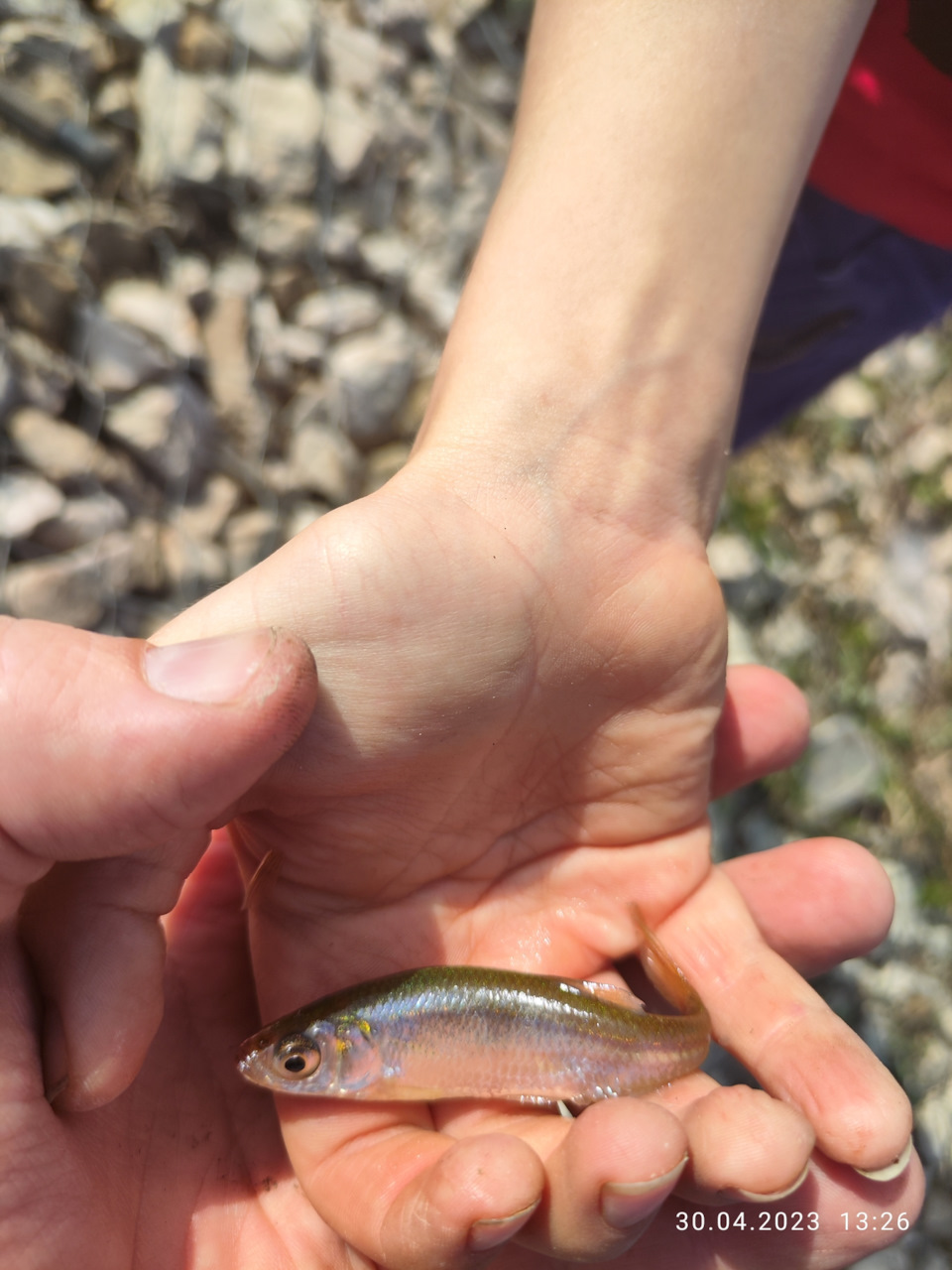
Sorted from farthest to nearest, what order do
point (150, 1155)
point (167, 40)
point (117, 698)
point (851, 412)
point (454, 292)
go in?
point (851, 412) < point (454, 292) < point (167, 40) < point (150, 1155) < point (117, 698)

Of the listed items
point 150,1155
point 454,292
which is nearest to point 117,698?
point 150,1155

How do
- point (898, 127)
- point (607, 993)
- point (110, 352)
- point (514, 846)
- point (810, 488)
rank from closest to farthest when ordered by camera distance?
point (607, 993)
point (514, 846)
point (898, 127)
point (110, 352)
point (810, 488)

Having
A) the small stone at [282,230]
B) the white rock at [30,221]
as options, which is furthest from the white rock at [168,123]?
the white rock at [30,221]

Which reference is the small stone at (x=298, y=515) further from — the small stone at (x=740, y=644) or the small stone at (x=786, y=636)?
the small stone at (x=786, y=636)

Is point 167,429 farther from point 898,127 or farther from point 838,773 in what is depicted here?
point 838,773

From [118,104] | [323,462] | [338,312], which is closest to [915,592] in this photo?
[323,462]

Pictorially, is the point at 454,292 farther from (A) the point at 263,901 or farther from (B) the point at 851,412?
(A) the point at 263,901

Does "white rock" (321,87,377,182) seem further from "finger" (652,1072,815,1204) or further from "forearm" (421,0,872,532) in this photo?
"finger" (652,1072,815,1204)
